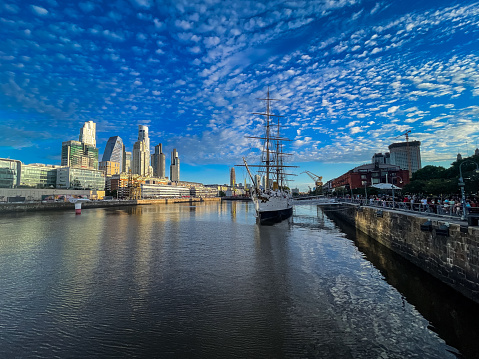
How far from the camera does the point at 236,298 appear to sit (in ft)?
42.7

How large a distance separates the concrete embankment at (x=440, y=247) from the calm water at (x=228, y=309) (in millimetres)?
847

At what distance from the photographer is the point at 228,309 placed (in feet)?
38.6

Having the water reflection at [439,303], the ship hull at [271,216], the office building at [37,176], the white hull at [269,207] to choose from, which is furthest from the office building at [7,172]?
the water reflection at [439,303]

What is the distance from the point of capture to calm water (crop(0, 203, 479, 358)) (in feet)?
29.3

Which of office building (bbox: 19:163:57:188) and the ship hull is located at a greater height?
office building (bbox: 19:163:57:188)

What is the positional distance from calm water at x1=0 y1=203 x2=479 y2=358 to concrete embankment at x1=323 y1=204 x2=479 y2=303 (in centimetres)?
85

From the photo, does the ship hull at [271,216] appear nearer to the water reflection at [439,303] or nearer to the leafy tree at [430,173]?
the water reflection at [439,303]

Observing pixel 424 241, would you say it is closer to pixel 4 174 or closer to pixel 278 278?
pixel 278 278

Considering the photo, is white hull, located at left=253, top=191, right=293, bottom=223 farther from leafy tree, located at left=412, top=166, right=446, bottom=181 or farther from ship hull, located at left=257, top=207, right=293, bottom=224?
leafy tree, located at left=412, top=166, right=446, bottom=181

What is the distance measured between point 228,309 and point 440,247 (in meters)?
12.8

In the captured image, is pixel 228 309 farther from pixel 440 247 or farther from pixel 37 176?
pixel 37 176

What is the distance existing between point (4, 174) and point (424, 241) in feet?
634

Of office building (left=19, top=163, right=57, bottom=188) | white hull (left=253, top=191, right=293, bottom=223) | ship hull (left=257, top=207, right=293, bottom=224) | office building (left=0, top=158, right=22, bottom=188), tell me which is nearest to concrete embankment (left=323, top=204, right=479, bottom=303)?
ship hull (left=257, top=207, right=293, bottom=224)

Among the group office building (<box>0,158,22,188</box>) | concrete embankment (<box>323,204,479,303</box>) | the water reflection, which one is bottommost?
the water reflection
